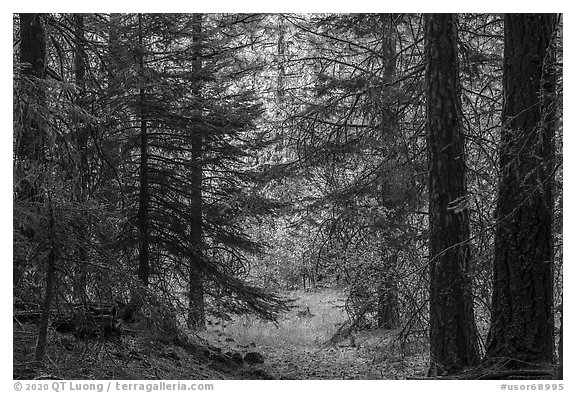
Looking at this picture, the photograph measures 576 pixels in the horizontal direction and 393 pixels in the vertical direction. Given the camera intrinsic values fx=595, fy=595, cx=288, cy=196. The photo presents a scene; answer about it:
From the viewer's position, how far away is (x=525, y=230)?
4809mm

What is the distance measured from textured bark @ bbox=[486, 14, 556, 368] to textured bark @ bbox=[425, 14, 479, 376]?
103 cm

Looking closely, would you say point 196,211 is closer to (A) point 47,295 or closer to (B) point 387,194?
(B) point 387,194

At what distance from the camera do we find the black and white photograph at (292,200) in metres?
4.88

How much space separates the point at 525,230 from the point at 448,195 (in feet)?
4.10

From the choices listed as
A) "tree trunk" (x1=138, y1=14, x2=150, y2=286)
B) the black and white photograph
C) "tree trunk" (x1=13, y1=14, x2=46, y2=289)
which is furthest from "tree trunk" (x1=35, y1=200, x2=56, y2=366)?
"tree trunk" (x1=138, y1=14, x2=150, y2=286)

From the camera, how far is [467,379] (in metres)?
4.93

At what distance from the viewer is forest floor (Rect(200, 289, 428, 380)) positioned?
27.8 feet

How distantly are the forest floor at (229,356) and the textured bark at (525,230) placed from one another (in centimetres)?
185

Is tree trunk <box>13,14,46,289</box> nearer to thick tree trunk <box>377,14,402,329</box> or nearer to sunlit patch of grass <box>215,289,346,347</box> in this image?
thick tree trunk <box>377,14,402,329</box>

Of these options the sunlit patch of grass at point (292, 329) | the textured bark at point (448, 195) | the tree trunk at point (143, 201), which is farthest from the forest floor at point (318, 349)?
the tree trunk at point (143, 201)

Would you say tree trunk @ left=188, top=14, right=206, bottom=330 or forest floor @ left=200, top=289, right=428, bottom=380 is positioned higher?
tree trunk @ left=188, top=14, right=206, bottom=330

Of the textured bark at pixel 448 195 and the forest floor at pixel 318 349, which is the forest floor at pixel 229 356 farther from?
the textured bark at pixel 448 195

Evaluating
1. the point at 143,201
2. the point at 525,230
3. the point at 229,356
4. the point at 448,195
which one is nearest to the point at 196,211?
the point at 143,201
